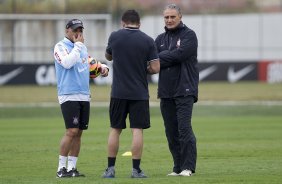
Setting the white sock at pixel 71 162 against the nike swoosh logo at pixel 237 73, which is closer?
the white sock at pixel 71 162

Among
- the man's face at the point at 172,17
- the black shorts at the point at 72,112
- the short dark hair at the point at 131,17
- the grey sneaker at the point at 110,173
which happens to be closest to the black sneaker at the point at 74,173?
the grey sneaker at the point at 110,173

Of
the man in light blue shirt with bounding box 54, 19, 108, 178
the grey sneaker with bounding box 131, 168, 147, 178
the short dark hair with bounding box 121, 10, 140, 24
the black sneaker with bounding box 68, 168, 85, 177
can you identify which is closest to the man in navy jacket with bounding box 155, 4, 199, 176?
the short dark hair with bounding box 121, 10, 140, 24

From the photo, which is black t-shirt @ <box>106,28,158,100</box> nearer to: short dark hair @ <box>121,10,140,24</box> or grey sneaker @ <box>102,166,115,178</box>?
short dark hair @ <box>121,10,140,24</box>

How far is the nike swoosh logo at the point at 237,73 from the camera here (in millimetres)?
46656

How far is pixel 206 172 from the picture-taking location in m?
12.7

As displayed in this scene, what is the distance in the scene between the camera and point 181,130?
12172mm

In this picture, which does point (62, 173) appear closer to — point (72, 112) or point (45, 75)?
point (72, 112)

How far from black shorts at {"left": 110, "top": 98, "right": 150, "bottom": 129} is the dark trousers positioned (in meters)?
0.57

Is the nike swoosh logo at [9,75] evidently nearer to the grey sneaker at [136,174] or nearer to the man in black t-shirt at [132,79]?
the man in black t-shirt at [132,79]

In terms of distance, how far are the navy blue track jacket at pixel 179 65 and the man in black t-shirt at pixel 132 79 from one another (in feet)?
1.14

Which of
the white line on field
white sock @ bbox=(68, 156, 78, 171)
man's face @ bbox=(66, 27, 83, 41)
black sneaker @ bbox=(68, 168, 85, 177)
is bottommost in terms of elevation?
black sneaker @ bbox=(68, 168, 85, 177)

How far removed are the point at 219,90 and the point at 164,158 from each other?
25.5 meters

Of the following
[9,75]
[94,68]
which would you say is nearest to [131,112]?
[94,68]

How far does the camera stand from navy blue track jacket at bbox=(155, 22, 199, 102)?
39.9 feet
